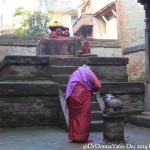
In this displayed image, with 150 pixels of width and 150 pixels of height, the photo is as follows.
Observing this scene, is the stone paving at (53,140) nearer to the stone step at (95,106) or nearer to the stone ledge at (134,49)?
the stone step at (95,106)

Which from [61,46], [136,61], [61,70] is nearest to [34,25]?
[136,61]

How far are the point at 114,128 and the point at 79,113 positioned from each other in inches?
26.4

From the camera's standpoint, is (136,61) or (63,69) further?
(136,61)

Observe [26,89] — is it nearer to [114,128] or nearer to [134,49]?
[114,128]

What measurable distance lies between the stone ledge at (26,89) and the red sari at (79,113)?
234cm

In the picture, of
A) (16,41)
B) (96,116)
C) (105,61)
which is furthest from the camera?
(16,41)

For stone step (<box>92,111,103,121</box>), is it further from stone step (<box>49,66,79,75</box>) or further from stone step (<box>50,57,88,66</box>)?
stone step (<box>50,57,88,66</box>)

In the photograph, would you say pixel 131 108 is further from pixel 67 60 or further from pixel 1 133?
pixel 1 133

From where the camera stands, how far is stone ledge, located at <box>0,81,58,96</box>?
7.83 metres

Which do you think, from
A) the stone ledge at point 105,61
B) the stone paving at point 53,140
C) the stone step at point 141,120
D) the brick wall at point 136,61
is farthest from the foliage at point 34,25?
the stone paving at point 53,140

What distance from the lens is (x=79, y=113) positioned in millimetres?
5719

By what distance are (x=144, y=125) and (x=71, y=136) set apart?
9.68 feet

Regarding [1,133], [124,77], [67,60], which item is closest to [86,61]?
[67,60]

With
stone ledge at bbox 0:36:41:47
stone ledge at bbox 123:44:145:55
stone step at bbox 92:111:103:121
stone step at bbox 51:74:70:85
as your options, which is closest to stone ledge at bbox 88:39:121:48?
stone ledge at bbox 123:44:145:55
